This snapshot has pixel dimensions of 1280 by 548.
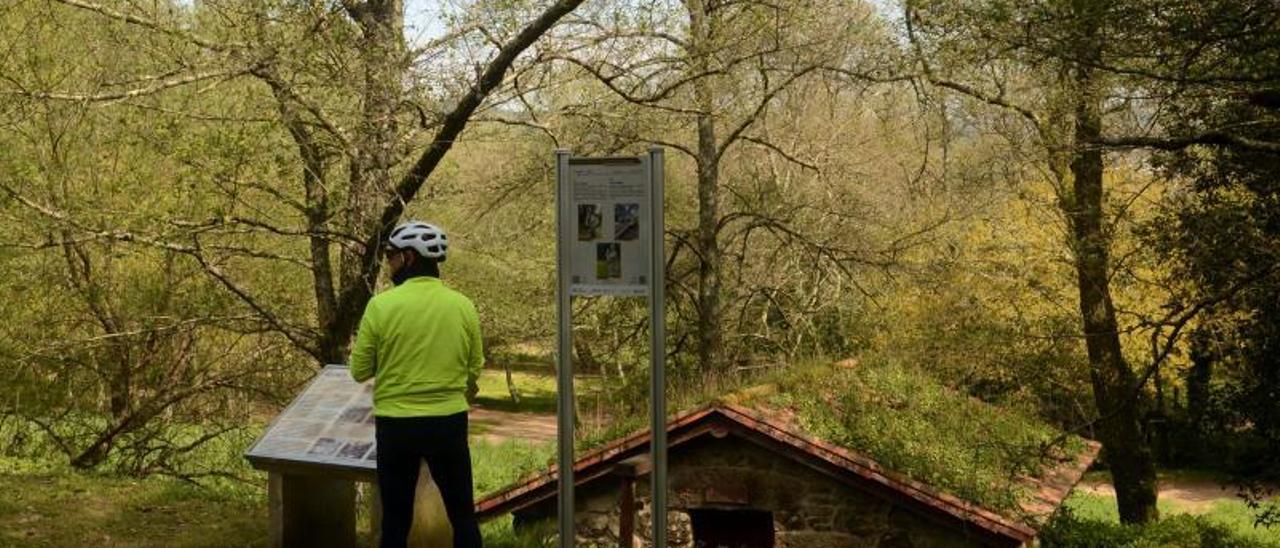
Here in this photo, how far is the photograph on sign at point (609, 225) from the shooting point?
15.8 feet

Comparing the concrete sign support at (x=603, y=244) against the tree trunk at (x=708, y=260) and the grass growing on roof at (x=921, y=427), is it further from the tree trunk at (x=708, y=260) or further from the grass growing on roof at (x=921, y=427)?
the tree trunk at (x=708, y=260)

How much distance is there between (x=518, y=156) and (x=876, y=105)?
5.56 meters

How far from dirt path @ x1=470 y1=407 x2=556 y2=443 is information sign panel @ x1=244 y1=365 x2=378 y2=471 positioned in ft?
99.6

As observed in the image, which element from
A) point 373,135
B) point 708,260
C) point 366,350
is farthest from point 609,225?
point 708,260

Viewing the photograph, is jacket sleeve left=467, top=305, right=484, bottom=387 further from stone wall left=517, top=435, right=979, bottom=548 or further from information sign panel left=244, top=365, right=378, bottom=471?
stone wall left=517, top=435, right=979, bottom=548

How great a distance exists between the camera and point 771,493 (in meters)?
12.0

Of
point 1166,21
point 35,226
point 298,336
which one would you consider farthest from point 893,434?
point 35,226

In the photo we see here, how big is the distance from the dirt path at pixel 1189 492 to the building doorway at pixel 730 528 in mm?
17648

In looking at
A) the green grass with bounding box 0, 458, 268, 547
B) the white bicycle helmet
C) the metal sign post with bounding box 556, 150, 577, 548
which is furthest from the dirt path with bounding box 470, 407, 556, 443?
the white bicycle helmet

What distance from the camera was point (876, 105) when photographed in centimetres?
1741

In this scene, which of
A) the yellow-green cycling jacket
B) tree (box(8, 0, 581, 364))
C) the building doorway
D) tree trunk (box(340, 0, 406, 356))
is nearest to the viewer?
the yellow-green cycling jacket

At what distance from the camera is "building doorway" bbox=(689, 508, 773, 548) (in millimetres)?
12961

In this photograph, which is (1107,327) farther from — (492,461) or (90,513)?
(492,461)

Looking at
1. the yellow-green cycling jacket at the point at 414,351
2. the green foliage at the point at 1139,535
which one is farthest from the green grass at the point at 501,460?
the yellow-green cycling jacket at the point at 414,351
